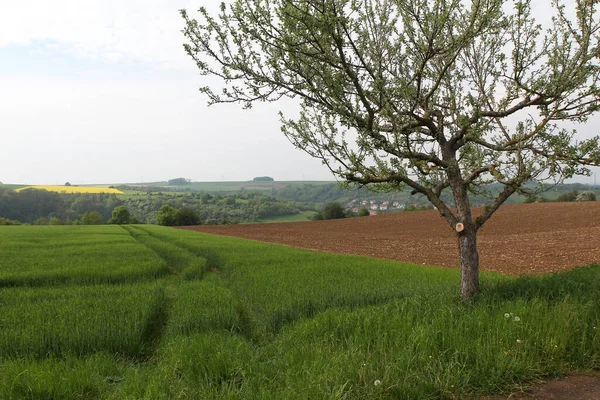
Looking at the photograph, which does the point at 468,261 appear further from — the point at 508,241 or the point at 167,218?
the point at 167,218

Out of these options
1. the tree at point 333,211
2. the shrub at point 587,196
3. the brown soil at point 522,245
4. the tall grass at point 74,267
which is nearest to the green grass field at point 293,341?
the brown soil at point 522,245

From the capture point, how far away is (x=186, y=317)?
8125mm

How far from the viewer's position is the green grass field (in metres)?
4.44

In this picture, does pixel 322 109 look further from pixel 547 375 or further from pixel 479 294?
pixel 547 375

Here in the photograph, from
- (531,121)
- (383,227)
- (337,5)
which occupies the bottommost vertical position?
(383,227)

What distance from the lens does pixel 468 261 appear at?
7.19 metres

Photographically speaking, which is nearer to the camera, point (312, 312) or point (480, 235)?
point (312, 312)

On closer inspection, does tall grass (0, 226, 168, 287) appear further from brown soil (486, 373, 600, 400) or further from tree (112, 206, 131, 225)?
tree (112, 206, 131, 225)

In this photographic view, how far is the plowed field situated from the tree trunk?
12.4 meters

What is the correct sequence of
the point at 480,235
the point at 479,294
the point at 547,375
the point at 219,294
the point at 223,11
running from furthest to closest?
the point at 480,235 → the point at 219,294 → the point at 479,294 → the point at 223,11 → the point at 547,375

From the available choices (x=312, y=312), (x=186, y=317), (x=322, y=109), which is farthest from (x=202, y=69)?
Answer: (x=312, y=312)

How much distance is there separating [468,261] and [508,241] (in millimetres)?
29221

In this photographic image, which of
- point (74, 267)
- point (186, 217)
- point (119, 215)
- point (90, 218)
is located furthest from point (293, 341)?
point (90, 218)

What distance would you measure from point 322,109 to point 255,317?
5.38m
